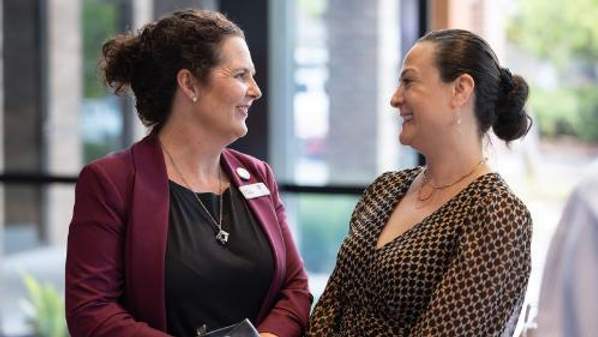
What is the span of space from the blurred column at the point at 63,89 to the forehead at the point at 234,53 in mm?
2834

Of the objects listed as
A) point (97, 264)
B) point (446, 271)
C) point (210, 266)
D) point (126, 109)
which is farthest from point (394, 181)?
point (126, 109)

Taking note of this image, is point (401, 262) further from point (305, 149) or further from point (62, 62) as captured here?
point (62, 62)

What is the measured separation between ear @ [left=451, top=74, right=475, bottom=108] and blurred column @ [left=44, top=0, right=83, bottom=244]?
331 centimetres

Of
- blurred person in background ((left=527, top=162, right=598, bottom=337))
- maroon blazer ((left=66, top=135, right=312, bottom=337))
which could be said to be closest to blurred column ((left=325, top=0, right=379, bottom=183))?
maroon blazer ((left=66, top=135, right=312, bottom=337))

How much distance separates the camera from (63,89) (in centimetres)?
499

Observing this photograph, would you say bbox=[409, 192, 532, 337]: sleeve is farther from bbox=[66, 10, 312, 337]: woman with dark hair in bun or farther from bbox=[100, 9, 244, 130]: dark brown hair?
bbox=[100, 9, 244, 130]: dark brown hair

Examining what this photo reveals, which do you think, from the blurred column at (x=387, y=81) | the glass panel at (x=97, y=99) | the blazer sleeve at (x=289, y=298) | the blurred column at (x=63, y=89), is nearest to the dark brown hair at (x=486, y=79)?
the blazer sleeve at (x=289, y=298)

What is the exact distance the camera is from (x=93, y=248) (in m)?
2.13

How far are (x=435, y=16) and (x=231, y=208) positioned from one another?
1638 millimetres

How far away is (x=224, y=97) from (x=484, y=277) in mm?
807

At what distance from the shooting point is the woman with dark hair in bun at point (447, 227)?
1871 mm

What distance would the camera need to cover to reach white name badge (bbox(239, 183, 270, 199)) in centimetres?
235

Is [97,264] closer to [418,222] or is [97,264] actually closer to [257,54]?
[418,222]

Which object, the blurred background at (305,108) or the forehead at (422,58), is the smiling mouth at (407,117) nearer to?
the forehead at (422,58)
